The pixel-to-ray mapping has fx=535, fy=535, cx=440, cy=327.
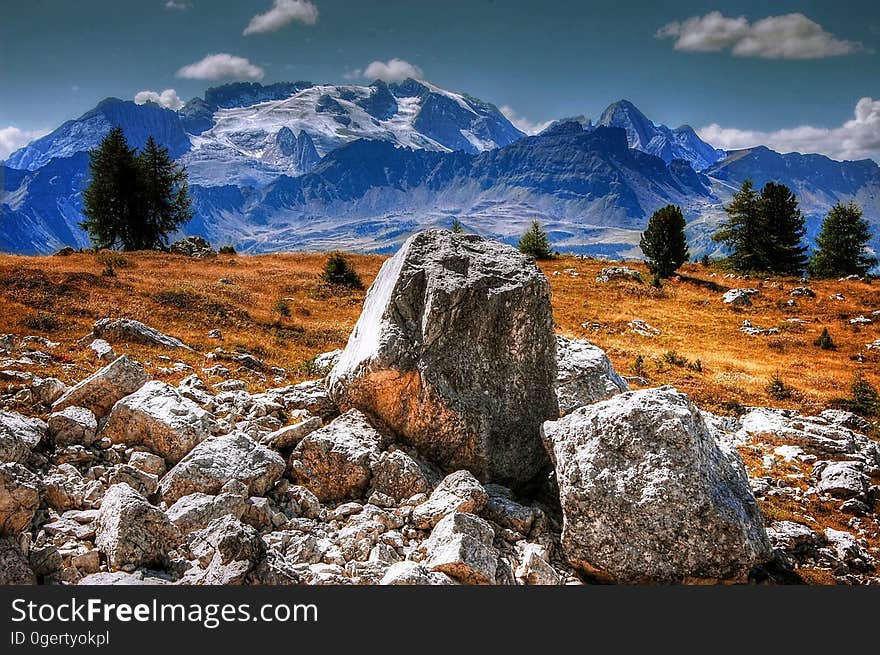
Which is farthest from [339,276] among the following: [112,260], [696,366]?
[696,366]

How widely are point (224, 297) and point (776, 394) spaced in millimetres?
34747

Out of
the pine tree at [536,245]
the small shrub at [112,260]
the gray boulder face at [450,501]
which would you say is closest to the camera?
the gray boulder face at [450,501]

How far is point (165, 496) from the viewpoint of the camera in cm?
951

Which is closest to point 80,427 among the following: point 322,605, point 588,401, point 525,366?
point 322,605

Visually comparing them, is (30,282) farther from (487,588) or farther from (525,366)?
(487,588)

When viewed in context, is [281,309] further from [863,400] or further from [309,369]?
[863,400]

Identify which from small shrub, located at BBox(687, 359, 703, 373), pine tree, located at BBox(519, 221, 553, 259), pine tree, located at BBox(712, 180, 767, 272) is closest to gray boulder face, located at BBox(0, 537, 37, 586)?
small shrub, located at BBox(687, 359, 703, 373)

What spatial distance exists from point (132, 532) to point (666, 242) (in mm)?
64187

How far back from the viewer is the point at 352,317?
A: 41125 millimetres

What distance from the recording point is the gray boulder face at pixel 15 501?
7730 mm

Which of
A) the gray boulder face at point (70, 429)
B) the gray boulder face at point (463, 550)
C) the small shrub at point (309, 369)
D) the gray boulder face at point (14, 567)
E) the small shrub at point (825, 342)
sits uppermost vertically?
the gray boulder face at point (70, 429)

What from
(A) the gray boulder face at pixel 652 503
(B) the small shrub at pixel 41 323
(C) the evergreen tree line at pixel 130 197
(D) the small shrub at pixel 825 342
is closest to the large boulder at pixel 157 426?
(A) the gray boulder face at pixel 652 503

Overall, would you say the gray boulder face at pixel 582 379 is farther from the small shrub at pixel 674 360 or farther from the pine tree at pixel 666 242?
the pine tree at pixel 666 242

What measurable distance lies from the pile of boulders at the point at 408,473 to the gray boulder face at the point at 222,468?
0.04 meters
